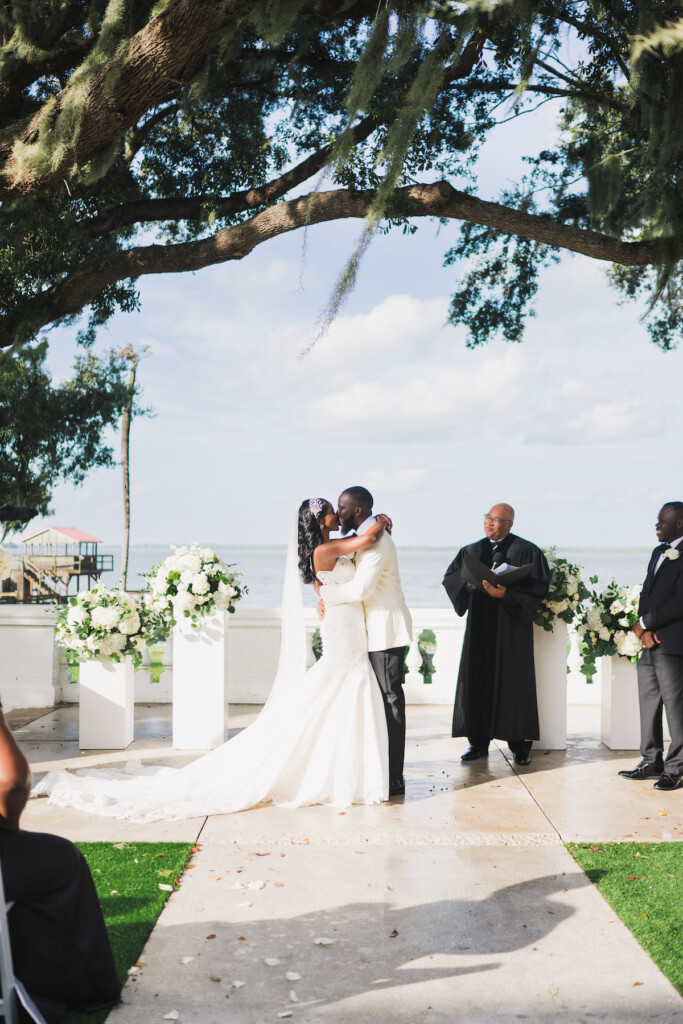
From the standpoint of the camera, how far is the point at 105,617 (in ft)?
25.0

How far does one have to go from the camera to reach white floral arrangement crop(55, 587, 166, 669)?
7.65 meters

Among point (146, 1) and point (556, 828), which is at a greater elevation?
point (146, 1)

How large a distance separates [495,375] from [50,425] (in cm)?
5323

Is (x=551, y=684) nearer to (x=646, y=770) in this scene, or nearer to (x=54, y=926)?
(x=646, y=770)

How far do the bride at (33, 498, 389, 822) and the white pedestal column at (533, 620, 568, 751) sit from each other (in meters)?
2.15

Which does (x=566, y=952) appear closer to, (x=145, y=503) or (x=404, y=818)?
(x=404, y=818)

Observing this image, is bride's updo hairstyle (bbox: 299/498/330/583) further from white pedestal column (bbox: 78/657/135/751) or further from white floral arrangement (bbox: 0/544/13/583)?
white pedestal column (bbox: 78/657/135/751)

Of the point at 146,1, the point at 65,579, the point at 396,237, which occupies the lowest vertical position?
the point at 65,579

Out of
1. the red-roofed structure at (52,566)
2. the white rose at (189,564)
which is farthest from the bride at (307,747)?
the red-roofed structure at (52,566)

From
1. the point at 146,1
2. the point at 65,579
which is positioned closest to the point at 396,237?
the point at 146,1

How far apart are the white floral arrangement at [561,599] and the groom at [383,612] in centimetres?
181

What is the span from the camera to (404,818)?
5766mm

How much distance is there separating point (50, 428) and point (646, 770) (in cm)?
2718

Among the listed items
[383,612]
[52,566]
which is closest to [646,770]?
[383,612]
